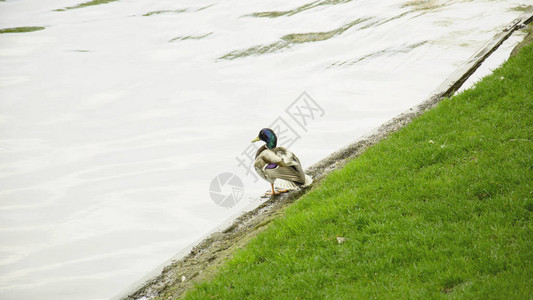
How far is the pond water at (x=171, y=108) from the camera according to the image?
10078 millimetres

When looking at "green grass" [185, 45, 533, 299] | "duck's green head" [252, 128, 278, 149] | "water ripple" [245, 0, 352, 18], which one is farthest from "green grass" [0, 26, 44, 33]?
"green grass" [185, 45, 533, 299]

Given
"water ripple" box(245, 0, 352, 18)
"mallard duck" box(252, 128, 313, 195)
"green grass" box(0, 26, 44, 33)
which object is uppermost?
"green grass" box(0, 26, 44, 33)

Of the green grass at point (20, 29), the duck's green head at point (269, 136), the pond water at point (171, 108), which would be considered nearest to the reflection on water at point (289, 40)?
the pond water at point (171, 108)

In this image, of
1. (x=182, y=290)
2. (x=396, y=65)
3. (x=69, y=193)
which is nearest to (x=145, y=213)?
(x=69, y=193)

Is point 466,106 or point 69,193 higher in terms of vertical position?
point 466,106

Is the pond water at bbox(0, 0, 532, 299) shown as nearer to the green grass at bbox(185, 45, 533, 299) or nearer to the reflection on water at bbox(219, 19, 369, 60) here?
the reflection on water at bbox(219, 19, 369, 60)

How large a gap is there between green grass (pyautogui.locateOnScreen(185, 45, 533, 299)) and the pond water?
122 inches

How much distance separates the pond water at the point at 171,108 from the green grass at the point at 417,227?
3.10 meters

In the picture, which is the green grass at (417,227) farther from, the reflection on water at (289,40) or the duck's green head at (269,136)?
the reflection on water at (289,40)

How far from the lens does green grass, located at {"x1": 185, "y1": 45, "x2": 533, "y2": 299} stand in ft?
15.0

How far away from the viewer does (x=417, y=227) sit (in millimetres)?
5430

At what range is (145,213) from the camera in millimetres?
10898

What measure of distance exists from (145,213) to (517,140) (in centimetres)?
816

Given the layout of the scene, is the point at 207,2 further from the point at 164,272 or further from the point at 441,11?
the point at 164,272
